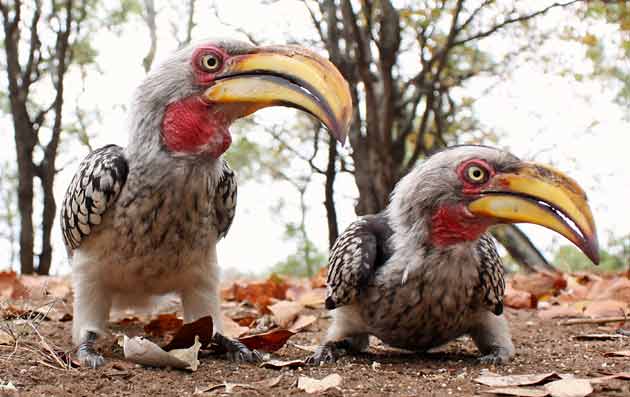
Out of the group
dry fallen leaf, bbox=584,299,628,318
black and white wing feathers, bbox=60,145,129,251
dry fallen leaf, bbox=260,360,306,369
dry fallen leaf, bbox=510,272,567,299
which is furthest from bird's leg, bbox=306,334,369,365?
dry fallen leaf, bbox=510,272,567,299

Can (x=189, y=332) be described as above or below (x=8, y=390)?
above

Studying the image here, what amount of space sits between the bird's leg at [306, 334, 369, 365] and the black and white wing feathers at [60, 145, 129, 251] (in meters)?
1.19

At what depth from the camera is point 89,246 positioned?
A: 10.9 feet

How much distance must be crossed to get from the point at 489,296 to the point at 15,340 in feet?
6.99

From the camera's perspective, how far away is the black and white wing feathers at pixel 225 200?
11.2 feet

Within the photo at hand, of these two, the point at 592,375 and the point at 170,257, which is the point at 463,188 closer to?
the point at 592,375

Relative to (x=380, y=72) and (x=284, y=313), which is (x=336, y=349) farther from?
(x=380, y=72)

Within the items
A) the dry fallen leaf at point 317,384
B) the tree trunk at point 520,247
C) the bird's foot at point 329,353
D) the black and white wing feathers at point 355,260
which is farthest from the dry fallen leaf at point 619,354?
the tree trunk at point 520,247

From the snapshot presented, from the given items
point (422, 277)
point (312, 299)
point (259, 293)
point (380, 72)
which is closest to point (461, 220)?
point (422, 277)

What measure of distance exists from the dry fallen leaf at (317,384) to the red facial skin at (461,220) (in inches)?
33.9

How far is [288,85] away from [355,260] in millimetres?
863

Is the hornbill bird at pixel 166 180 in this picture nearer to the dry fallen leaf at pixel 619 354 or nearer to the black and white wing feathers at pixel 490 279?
the black and white wing feathers at pixel 490 279

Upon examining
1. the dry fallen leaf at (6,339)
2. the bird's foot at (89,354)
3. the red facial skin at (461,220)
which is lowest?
the bird's foot at (89,354)

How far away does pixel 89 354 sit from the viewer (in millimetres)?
3084
